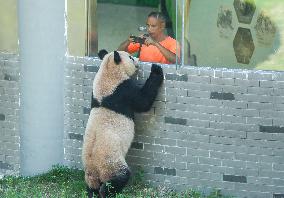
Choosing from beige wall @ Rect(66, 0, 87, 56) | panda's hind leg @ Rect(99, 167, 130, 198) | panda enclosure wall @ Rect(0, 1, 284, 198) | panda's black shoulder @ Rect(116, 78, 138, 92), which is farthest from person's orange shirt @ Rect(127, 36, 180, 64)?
panda's hind leg @ Rect(99, 167, 130, 198)

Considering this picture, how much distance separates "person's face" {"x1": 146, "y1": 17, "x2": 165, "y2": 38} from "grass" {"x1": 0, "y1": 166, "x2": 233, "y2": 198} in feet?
4.34

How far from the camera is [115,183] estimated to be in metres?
6.97

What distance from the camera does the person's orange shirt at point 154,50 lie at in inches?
283

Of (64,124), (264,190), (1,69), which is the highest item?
(1,69)

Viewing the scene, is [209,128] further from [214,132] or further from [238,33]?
[238,33]

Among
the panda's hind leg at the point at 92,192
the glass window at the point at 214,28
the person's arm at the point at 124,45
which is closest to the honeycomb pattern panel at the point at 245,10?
the glass window at the point at 214,28

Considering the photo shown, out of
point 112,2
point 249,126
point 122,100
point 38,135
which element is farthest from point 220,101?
point 38,135

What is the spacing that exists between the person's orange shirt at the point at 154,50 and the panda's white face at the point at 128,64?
19 cm

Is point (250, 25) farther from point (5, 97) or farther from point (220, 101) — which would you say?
point (5, 97)

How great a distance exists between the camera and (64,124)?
782 cm

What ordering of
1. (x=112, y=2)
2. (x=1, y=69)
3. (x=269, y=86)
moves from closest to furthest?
(x=269, y=86)
(x=112, y=2)
(x=1, y=69)

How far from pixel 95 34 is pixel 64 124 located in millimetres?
959

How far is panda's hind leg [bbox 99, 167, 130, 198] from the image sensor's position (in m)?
6.95

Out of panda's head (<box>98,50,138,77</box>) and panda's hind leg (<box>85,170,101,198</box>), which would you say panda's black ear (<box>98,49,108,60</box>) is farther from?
panda's hind leg (<box>85,170,101,198</box>)
